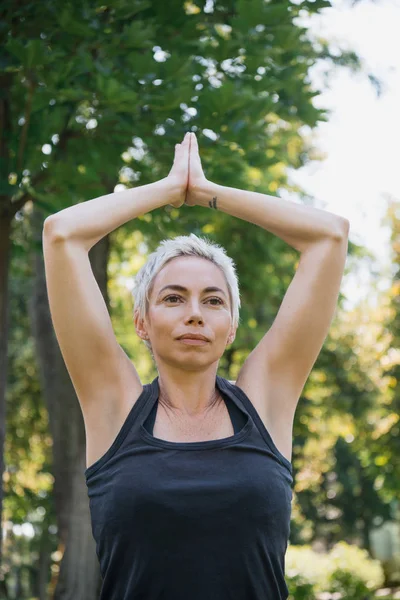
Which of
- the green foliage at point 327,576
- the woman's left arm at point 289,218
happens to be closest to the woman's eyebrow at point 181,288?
the woman's left arm at point 289,218

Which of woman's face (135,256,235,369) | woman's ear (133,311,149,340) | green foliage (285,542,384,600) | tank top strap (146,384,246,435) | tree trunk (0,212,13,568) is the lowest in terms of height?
green foliage (285,542,384,600)

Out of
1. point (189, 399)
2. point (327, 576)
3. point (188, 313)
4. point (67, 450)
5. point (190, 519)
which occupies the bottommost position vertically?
point (327, 576)

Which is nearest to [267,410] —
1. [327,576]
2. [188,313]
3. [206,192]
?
[188,313]

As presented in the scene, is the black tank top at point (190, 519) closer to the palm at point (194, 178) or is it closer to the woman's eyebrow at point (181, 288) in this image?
the woman's eyebrow at point (181, 288)

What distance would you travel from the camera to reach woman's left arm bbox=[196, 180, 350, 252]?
8.04 feet

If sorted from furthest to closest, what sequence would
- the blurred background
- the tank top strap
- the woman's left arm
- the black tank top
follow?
the blurred background
the woman's left arm
the tank top strap
the black tank top

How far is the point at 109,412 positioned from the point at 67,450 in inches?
263

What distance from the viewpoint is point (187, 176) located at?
2.59 meters

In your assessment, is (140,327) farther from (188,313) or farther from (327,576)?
(327,576)

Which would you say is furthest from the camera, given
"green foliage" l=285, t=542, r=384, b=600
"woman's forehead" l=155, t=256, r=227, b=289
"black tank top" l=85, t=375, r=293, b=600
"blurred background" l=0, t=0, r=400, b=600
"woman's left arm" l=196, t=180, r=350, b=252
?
"green foliage" l=285, t=542, r=384, b=600

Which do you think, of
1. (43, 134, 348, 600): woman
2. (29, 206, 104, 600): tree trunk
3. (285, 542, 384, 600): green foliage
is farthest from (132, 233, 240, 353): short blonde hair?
(285, 542, 384, 600): green foliage

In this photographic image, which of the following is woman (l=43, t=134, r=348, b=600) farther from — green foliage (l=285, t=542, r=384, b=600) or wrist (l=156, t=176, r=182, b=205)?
green foliage (l=285, t=542, r=384, b=600)

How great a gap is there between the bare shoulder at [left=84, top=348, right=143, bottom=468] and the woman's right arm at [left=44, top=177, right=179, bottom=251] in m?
0.37

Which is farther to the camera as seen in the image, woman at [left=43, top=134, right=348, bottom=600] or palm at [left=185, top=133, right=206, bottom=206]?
palm at [left=185, top=133, right=206, bottom=206]
